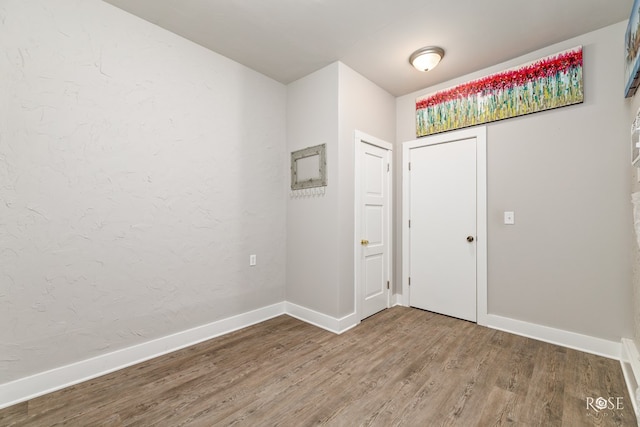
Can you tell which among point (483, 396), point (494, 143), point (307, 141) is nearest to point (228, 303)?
point (307, 141)

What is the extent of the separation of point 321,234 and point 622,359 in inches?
106

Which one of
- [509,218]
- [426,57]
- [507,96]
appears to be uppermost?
A: [426,57]

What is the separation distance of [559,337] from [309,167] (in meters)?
2.91

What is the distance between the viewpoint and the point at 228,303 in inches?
112

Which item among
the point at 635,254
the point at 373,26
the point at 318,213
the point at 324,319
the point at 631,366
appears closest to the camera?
the point at 631,366

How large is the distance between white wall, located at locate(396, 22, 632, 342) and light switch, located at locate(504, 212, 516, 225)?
5 centimetres

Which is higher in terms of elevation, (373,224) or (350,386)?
(373,224)

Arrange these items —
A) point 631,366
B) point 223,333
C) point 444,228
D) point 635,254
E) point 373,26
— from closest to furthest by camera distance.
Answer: point 631,366 < point 635,254 < point 373,26 < point 223,333 < point 444,228

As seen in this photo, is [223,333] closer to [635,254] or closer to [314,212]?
[314,212]

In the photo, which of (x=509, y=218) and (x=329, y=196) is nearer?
(x=509, y=218)

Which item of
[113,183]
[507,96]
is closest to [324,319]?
[113,183]

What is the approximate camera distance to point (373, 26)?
237cm

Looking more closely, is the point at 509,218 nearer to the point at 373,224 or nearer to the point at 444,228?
the point at 444,228

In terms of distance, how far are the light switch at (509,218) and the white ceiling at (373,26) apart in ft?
5.22
